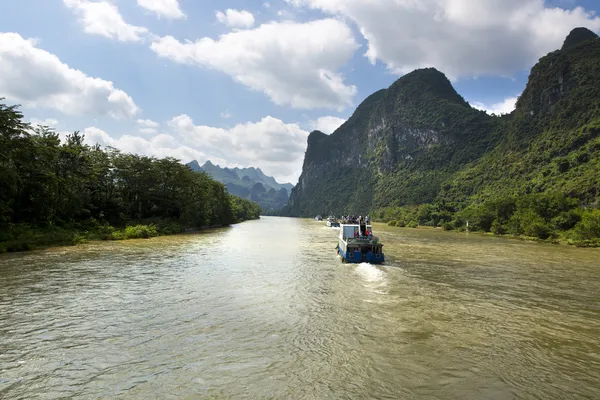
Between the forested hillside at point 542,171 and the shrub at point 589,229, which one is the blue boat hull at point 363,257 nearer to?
the forested hillside at point 542,171

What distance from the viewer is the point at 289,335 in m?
12.3

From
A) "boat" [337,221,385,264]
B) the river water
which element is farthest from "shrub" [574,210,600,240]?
"boat" [337,221,385,264]

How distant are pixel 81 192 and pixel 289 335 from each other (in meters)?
51.6

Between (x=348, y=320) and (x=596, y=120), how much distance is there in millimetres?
143285

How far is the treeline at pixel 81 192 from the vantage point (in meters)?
35.1

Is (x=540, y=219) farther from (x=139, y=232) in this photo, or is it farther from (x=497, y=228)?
(x=139, y=232)

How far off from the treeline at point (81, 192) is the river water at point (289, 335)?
1509 cm

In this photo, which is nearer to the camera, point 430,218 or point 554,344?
point 554,344

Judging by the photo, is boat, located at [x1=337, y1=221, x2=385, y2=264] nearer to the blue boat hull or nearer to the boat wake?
the blue boat hull

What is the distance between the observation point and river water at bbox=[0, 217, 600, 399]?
28.2 feet

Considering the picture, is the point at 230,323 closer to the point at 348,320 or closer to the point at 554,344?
the point at 348,320

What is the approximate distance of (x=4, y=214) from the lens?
35656 mm

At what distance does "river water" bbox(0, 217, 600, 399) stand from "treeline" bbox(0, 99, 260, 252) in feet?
49.5

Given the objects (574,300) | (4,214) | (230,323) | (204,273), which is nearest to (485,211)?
(574,300)
